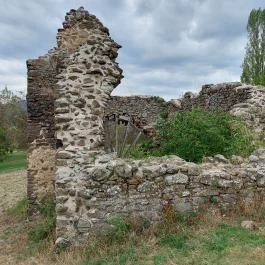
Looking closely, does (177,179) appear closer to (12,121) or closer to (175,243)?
(175,243)

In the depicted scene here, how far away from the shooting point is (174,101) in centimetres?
1445

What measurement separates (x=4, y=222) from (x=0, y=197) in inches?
191

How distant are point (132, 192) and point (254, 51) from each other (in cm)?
2531

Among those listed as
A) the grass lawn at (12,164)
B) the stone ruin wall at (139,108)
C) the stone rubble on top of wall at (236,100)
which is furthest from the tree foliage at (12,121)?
the stone rubble on top of wall at (236,100)

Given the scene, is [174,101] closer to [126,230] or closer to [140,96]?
[140,96]

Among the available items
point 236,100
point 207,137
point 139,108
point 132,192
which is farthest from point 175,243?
point 139,108

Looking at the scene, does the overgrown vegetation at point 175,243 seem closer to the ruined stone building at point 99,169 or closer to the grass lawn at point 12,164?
the ruined stone building at point 99,169

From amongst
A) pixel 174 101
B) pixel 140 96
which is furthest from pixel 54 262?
pixel 140 96

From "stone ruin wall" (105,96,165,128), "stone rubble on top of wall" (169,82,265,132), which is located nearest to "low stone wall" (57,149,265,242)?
"stone rubble on top of wall" (169,82,265,132)

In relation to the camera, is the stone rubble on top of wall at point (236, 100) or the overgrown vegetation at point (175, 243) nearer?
the overgrown vegetation at point (175, 243)

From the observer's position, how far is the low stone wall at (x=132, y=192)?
666 centimetres

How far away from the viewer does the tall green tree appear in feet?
95.7

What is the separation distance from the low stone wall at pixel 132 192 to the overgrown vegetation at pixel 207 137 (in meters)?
1.53

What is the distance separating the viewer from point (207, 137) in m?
8.62
